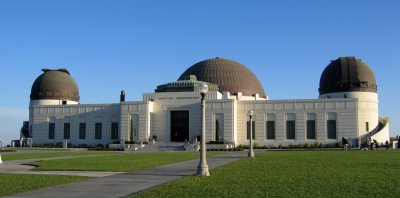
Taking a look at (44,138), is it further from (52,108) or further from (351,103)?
(351,103)

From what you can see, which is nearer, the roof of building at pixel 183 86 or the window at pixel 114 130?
the roof of building at pixel 183 86

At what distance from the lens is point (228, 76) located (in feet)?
263

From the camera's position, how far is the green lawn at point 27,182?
13526mm

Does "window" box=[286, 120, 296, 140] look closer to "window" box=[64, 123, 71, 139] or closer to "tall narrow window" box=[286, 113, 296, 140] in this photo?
"tall narrow window" box=[286, 113, 296, 140]

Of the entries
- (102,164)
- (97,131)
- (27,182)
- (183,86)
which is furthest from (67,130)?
(27,182)

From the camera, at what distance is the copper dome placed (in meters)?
80.3

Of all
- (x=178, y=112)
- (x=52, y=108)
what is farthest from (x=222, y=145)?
(x=52, y=108)

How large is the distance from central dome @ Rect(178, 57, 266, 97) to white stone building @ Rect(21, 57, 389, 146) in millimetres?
957

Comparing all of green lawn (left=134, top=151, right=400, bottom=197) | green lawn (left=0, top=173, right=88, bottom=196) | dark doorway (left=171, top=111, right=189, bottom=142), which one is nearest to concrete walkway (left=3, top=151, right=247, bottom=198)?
green lawn (left=0, top=173, right=88, bottom=196)

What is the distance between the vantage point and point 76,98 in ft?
275

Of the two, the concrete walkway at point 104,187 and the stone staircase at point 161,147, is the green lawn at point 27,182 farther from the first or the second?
the stone staircase at point 161,147

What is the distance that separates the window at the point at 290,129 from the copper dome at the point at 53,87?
1564 inches

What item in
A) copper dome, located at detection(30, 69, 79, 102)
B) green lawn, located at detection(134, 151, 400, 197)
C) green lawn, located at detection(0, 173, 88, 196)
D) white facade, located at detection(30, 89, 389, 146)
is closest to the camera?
green lawn, located at detection(134, 151, 400, 197)

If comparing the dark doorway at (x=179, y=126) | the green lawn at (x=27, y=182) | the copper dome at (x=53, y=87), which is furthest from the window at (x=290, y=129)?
the green lawn at (x=27, y=182)
